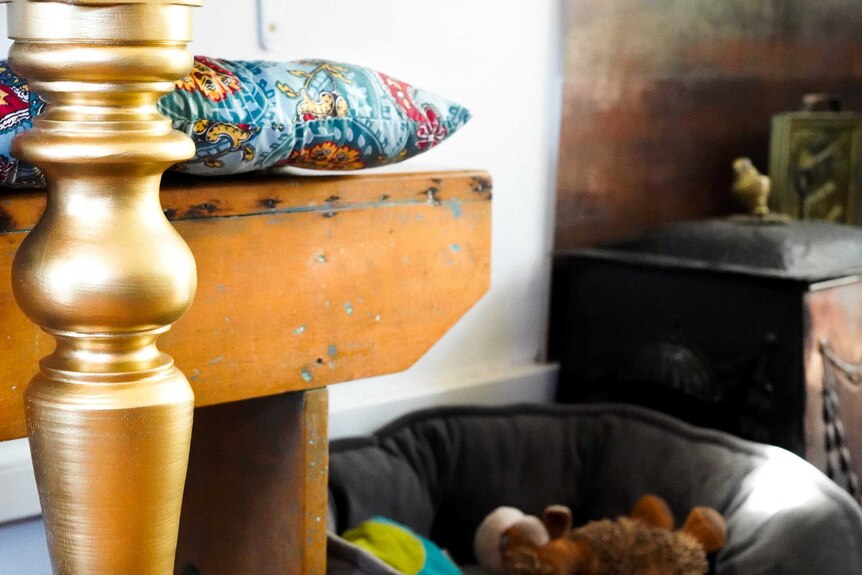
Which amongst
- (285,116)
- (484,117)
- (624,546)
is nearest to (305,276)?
(285,116)

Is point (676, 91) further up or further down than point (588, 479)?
further up

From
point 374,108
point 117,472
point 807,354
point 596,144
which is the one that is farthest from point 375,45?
point 117,472

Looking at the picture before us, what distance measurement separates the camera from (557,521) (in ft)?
5.68

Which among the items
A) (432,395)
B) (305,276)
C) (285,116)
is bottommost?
(432,395)

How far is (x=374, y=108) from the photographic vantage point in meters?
1.03

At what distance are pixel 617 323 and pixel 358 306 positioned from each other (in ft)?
3.55

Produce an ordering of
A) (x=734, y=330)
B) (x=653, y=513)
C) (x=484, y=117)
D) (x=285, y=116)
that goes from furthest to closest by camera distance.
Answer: (x=484, y=117)
(x=734, y=330)
(x=653, y=513)
(x=285, y=116)

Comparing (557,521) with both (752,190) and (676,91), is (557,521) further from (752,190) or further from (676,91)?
(676,91)

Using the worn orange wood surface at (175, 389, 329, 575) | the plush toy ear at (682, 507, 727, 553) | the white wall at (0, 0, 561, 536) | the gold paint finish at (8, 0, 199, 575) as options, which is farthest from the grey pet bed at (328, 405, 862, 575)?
the gold paint finish at (8, 0, 199, 575)

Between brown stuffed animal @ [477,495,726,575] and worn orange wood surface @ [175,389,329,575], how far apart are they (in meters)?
0.55

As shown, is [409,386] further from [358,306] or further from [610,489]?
[358,306]

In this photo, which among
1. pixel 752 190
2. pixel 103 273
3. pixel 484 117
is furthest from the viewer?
pixel 752 190

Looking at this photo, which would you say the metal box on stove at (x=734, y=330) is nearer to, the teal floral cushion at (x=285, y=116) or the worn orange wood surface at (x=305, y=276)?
the worn orange wood surface at (x=305, y=276)

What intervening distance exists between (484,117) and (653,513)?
822 millimetres
